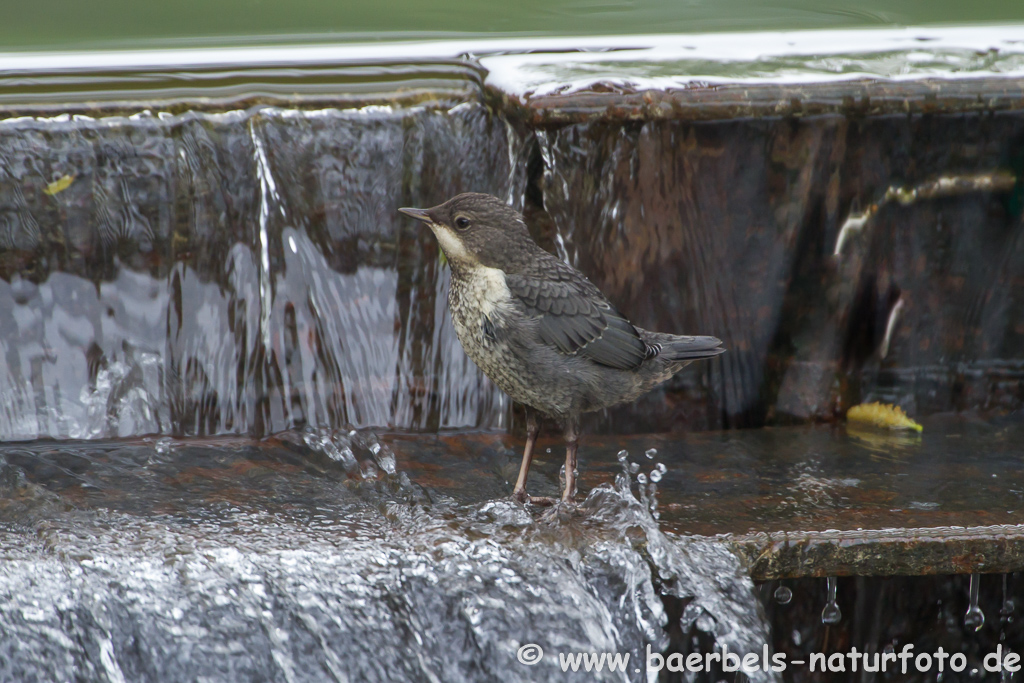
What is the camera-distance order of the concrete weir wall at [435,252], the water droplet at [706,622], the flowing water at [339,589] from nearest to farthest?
1. the flowing water at [339,589]
2. the water droplet at [706,622]
3. the concrete weir wall at [435,252]

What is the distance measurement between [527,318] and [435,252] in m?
1.52

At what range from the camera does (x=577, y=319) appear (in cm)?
342

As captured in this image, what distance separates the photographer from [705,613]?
320 cm

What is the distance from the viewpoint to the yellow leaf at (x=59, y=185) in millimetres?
4492

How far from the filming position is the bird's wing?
11.0ft

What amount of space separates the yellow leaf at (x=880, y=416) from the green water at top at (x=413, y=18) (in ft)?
9.57

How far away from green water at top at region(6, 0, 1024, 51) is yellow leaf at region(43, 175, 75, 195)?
2.09 metres

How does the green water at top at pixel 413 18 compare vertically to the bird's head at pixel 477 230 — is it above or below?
above

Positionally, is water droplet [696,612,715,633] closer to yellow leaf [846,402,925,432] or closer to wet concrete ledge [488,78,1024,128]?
yellow leaf [846,402,925,432]

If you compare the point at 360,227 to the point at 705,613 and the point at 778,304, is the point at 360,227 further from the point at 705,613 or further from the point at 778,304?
the point at 705,613

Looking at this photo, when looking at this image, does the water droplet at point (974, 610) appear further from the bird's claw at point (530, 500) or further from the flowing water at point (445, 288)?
the bird's claw at point (530, 500)

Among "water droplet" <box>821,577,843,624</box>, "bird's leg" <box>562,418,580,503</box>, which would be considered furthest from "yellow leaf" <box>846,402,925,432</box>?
"bird's leg" <box>562,418,580,503</box>

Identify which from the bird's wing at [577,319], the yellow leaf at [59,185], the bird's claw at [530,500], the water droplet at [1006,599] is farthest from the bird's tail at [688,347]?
the yellow leaf at [59,185]

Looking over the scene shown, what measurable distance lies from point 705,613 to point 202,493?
1.89m
